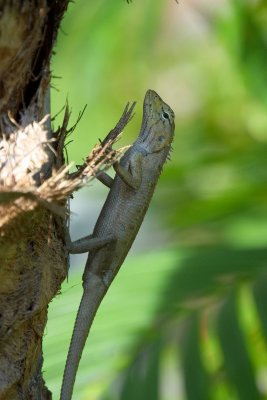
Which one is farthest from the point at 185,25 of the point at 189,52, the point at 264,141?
the point at 264,141

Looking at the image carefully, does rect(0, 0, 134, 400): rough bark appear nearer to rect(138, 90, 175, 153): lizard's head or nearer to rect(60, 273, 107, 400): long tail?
rect(60, 273, 107, 400): long tail

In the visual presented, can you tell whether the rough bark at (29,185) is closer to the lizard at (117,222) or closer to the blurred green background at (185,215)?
the blurred green background at (185,215)

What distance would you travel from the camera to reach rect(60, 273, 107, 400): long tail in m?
2.96

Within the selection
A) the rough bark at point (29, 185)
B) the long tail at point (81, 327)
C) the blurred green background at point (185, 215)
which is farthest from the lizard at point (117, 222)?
the rough bark at point (29, 185)

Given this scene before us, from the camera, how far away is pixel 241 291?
4.10m

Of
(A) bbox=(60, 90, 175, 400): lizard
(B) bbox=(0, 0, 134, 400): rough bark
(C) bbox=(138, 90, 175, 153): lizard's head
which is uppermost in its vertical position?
(C) bbox=(138, 90, 175, 153): lizard's head

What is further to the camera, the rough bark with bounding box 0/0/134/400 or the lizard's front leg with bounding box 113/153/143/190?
the lizard's front leg with bounding box 113/153/143/190

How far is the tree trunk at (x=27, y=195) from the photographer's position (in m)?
2.08

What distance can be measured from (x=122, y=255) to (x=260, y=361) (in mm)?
1013

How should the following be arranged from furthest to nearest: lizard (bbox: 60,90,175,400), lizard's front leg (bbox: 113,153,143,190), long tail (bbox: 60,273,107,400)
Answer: lizard's front leg (bbox: 113,153,143,190) → lizard (bbox: 60,90,175,400) → long tail (bbox: 60,273,107,400)

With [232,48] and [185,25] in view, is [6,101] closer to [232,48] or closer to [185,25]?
[232,48]

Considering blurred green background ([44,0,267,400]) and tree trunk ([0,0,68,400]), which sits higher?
blurred green background ([44,0,267,400])

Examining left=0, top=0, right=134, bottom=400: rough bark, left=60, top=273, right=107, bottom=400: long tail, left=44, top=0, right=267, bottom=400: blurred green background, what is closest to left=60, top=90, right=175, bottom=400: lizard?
left=60, top=273, right=107, bottom=400: long tail

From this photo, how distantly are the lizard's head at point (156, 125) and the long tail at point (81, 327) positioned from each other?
23.7 inches
